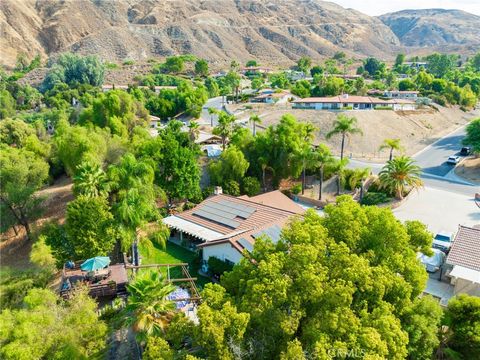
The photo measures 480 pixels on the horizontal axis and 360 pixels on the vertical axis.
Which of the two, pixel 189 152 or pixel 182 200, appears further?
pixel 182 200

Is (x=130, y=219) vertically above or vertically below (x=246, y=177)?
above

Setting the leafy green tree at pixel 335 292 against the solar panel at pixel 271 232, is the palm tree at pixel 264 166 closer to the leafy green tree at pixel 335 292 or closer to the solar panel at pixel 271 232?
the solar panel at pixel 271 232

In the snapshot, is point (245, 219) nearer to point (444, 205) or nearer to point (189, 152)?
point (189, 152)

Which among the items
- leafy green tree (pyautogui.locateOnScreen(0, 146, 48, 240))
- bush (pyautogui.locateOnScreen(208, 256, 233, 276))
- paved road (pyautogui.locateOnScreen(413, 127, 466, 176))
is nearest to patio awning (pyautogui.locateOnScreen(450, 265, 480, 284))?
bush (pyautogui.locateOnScreen(208, 256, 233, 276))

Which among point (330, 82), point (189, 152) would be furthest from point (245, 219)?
point (330, 82)

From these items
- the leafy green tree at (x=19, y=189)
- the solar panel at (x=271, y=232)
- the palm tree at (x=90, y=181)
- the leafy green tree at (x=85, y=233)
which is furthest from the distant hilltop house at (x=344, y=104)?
the leafy green tree at (x=85, y=233)
